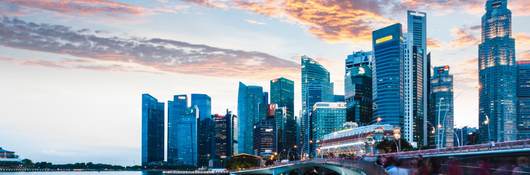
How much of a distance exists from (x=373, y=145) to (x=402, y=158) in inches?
4978

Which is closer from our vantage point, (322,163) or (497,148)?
(497,148)

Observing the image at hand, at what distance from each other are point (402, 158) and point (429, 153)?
507 inches

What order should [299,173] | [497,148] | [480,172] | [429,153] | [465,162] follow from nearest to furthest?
[497,148], [480,172], [465,162], [429,153], [299,173]

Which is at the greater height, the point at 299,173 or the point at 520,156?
the point at 520,156

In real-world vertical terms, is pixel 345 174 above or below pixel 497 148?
below

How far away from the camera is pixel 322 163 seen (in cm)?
11512

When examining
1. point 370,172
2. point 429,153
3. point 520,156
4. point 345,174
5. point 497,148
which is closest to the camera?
point 520,156

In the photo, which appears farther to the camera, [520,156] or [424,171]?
[424,171]

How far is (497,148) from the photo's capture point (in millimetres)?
41312

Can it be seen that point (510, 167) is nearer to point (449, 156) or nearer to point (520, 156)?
point (520, 156)

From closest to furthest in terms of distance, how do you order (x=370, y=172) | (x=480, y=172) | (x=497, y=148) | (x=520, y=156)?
(x=520, y=156), (x=497, y=148), (x=480, y=172), (x=370, y=172)

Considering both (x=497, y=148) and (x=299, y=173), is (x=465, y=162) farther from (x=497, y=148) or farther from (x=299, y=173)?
(x=299, y=173)

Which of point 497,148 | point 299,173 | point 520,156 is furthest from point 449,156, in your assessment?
point 299,173

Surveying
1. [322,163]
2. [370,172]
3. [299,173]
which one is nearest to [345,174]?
[322,163]
